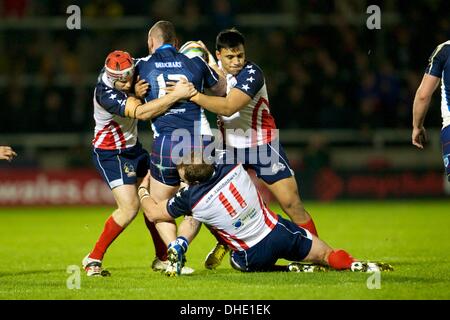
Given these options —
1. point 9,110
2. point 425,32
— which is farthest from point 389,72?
point 9,110

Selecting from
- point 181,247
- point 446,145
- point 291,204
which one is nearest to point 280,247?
point 181,247

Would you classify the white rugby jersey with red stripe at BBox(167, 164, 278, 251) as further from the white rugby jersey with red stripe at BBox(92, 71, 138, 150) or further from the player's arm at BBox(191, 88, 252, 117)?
the white rugby jersey with red stripe at BBox(92, 71, 138, 150)

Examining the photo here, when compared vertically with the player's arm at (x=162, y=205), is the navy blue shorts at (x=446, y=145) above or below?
above

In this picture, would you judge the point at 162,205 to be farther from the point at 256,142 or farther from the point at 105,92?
the point at 256,142

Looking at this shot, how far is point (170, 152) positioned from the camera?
9016mm

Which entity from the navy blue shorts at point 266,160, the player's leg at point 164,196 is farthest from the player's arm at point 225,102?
the player's leg at point 164,196

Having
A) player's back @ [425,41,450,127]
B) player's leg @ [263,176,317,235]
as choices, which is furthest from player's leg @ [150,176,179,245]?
player's back @ [425,41,450,127]

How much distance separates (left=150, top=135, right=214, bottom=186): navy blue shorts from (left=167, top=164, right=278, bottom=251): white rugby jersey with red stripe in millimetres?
485

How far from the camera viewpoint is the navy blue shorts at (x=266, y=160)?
31.8ft

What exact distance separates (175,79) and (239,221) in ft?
5.23

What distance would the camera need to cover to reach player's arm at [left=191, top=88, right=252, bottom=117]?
895cm

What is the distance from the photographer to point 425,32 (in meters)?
20.1

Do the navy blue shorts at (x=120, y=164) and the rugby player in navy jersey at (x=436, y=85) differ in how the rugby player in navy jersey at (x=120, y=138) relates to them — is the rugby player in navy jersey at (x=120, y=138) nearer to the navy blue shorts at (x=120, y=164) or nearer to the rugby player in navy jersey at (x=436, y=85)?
the navy blue shorts at (x=120, y=164)

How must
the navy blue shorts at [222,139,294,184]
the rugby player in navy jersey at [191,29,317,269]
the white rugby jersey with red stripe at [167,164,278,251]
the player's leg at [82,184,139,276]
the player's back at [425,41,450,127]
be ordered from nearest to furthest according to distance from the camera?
the player's back at [425,41,450,127]
the white rugby jersey with red stripe at [167,164,278,251]
the rugby player in navy jersey at [191,29,317,269]
the player's leg at [82,184,139,276]
the navy blue shorts at [222,139,294,184]
